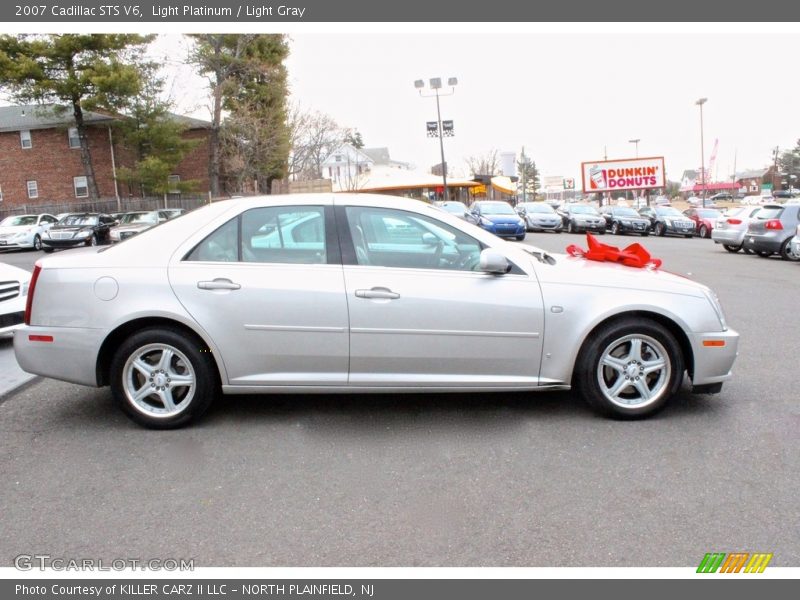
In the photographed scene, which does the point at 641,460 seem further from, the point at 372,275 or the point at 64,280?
the point at 64,280

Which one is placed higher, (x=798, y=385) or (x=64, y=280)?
(x=64, y=280)

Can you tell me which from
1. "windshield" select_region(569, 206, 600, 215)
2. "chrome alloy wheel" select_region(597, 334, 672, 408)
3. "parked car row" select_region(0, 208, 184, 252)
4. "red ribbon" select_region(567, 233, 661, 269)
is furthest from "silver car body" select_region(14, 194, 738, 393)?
"windshield" select_region(569, 206, 600, 215)

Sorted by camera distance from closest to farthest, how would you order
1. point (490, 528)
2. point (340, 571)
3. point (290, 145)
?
point (340, 571), point (490, 528), point (290, 145)

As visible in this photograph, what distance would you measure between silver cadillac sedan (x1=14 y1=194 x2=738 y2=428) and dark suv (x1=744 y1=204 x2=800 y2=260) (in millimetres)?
14263

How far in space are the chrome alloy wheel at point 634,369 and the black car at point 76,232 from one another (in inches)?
915

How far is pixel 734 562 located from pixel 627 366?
1745 mm

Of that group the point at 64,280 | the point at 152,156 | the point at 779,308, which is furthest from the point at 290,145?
the point at 64,280

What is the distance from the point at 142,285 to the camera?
172 inches

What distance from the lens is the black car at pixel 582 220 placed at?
100 ft

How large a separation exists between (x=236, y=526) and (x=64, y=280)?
226cm

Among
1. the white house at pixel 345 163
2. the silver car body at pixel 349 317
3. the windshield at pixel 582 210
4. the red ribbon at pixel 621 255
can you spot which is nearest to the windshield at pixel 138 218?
the windshield at pixel 582 210

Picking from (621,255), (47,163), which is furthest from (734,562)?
(47,163)

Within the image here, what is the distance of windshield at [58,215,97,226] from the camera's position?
2512 cm

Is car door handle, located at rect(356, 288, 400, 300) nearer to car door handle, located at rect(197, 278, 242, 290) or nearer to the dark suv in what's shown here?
car door handle, located at rect(197, 278, 242, 290)
